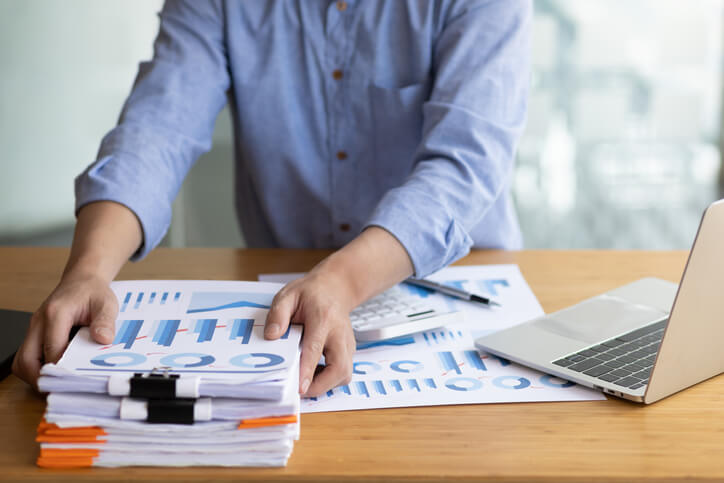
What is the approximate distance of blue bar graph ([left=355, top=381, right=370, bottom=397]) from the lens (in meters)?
0.70

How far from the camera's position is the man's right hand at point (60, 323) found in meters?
0.68

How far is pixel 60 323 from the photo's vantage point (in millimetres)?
696

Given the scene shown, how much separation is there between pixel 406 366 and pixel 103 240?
383 millimetres

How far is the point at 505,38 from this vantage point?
1.08 metres

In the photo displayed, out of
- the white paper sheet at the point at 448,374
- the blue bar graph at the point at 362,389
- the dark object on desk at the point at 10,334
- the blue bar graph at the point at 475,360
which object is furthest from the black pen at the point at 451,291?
the dark object on desk at the point at 10,334

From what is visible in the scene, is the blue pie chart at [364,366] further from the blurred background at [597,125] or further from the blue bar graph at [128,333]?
the blurred background at [597,125]

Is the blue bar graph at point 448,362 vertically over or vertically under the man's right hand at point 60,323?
under

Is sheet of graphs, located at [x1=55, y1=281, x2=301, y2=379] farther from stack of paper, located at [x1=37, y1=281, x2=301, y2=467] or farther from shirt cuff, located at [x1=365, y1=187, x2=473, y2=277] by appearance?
shirt cuff, located at [x1=365, y1=187, x2=473, y2=277]

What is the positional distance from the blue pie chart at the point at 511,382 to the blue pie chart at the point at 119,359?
1.09 ft

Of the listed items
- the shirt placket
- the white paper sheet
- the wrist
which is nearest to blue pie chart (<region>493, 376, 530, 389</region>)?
the white paper sheet

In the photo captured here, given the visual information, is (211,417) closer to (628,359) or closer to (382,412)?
(382,412)

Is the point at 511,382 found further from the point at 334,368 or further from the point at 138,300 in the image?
the point at 138,300

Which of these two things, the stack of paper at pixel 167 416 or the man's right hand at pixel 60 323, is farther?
the man's right hand at pixel 60 323

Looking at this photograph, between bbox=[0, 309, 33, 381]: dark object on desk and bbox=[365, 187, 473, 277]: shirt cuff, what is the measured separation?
15.8 inches
